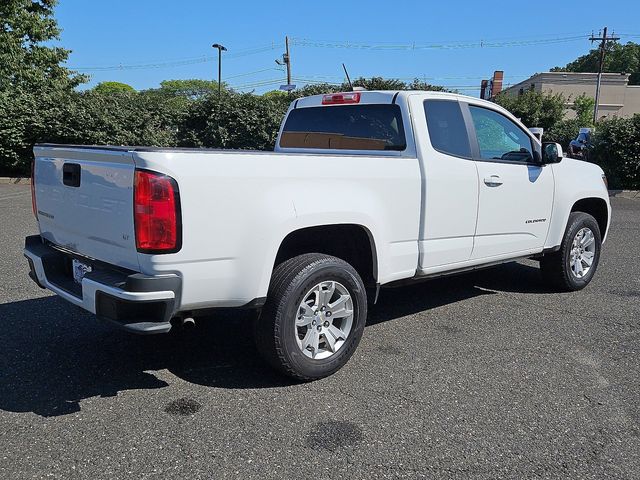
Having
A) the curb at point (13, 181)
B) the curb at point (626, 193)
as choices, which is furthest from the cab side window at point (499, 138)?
the curb at point (13, 181)

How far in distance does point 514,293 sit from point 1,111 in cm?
1379

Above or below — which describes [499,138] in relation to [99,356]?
above

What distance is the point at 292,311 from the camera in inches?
139

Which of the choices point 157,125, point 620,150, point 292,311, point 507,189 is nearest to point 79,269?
point 292,311

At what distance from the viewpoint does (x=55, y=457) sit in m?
2.82

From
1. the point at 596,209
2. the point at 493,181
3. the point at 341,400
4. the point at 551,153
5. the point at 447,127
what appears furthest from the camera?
the point at 596,209

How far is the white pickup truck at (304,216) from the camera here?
3.07m

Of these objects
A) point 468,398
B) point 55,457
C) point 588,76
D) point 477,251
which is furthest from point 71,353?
point 588,76

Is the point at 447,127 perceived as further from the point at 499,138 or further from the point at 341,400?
the point at 341,400

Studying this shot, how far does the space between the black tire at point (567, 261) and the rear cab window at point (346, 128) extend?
2.43m

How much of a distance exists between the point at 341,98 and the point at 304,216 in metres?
1.94

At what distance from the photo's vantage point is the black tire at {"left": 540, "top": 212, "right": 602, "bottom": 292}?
584 centimetres

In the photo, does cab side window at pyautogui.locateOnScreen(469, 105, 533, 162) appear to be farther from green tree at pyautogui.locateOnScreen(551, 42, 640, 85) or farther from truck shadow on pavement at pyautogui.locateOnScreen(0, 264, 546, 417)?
green tree at pyautogui.locateOnScreen(551, 42, 640, 85)

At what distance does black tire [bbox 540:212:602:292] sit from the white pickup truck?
340 mm
